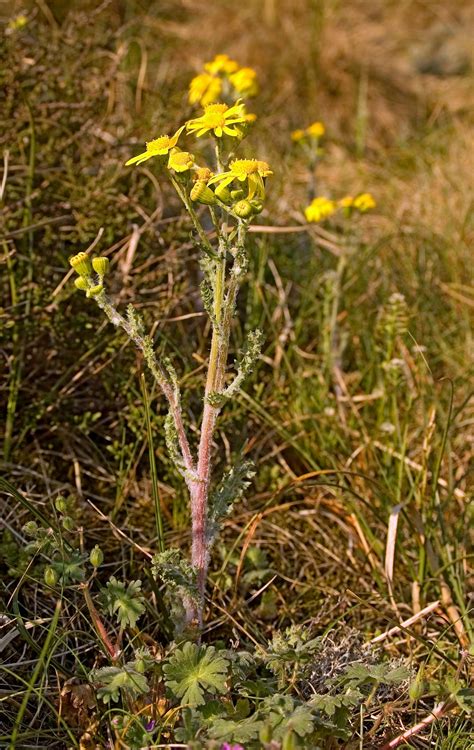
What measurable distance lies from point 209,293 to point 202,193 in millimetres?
186

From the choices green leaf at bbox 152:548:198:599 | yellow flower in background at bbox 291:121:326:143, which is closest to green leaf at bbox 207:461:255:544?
green leaf at bbox 152:548:198:599

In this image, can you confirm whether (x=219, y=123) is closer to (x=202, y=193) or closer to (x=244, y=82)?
(x=202, y=193)

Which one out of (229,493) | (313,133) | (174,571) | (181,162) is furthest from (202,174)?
(313,133)

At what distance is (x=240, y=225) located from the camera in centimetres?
138

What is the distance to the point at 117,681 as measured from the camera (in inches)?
53.3

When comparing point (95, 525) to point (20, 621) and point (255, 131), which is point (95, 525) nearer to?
point (20, 621)

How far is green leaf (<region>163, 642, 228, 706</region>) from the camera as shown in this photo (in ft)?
4.37

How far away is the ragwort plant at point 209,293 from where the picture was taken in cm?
137

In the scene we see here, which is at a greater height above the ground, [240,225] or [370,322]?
[240,225]

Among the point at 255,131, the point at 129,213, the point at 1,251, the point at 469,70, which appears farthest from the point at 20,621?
the point at 469,70

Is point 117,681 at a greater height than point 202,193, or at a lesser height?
lesser

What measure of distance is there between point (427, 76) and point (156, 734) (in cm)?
449

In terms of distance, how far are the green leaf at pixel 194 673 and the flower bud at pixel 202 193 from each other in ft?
2.44

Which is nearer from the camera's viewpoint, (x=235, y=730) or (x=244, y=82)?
(x=235, y=730)
